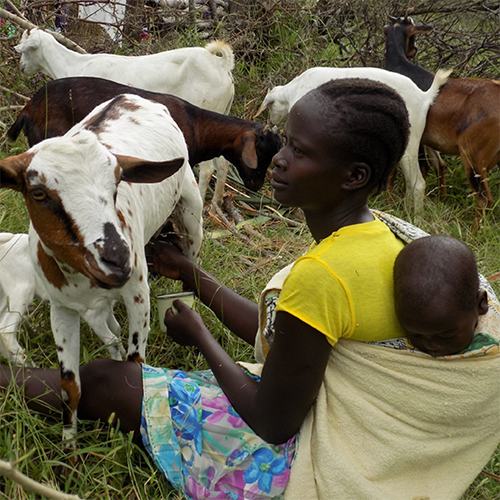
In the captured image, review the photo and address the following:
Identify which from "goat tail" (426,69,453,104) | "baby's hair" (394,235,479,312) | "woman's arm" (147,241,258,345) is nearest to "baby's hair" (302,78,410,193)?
"baby's hair" (394,235,479,312)

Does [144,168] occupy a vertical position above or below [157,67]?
above

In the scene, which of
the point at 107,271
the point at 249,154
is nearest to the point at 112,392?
the point at 107,271

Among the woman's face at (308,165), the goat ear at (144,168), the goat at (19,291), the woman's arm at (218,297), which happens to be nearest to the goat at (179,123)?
the goat at (19,291)

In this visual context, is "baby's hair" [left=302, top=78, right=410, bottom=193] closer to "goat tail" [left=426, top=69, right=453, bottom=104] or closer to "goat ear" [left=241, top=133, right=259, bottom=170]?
"goat ear" [left=241, top=133, right=259, bottom=170]

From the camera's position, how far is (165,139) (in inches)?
123

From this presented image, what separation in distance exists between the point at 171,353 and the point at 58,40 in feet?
14.1

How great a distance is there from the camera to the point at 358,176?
178cm

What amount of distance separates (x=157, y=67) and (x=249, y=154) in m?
1.35

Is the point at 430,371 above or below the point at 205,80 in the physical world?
above

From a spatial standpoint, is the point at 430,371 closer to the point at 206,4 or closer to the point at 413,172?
the point at 413,172

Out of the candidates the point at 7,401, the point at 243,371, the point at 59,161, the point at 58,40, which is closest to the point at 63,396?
the point at 7,401

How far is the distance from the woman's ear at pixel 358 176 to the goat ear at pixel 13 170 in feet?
3.69

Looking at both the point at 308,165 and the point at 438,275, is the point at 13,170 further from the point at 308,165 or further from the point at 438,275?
the point at 438,275

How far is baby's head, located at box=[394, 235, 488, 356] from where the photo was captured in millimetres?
1651
